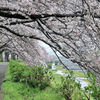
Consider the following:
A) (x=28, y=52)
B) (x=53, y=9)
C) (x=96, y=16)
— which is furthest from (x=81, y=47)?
(x=28, y=52)

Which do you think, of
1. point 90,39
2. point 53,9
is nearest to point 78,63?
point 90,39

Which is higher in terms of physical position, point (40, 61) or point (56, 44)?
point (56, 44)

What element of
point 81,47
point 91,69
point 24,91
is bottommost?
point 24,91

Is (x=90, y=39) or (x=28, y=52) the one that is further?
(x=28, y=52)

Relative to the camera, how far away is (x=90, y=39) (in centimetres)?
301

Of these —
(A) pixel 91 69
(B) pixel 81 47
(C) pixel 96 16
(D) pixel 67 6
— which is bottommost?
(A) pixel 91 69

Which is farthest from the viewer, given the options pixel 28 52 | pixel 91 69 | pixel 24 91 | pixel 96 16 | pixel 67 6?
pixel 28 52

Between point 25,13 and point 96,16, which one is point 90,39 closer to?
point 96,16

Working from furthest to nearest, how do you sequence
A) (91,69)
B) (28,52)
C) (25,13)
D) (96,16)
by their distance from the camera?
(28,52)
(25,13)
(96,16)
(91,69)

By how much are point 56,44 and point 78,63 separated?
741 millimetres

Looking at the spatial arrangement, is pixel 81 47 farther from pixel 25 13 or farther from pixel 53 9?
pixel 25 13

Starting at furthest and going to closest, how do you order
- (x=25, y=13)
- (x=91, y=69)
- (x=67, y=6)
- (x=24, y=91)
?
(x=24, y=91) < (x=67, y=6) < (x=25, y=13) < (x=91, y=69)

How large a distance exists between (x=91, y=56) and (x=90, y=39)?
42 cm

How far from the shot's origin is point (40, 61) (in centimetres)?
553
